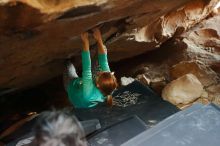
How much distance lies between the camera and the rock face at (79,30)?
89.4 inches

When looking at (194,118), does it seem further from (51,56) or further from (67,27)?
(51,56)

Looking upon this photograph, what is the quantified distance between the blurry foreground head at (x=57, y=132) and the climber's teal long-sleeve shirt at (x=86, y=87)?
1156 mm

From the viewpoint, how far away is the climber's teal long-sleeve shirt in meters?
2.93

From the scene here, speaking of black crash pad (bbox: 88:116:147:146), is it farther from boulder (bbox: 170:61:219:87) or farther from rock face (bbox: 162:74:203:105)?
boulder (bbox: 170:61:219:87)

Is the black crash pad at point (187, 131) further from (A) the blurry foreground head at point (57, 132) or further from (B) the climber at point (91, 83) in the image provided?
(B) the climber at point (91, 83)

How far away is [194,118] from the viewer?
206 cm

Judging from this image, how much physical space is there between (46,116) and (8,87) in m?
2.05

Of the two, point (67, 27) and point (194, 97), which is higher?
point (67, 27)

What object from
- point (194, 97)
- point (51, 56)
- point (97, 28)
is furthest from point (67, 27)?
point (194, 97)

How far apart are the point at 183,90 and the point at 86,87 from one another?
4.56 ft

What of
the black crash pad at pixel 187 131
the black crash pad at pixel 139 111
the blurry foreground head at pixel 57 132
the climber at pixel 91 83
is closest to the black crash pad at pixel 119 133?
the black crash pad at pixel 139 111

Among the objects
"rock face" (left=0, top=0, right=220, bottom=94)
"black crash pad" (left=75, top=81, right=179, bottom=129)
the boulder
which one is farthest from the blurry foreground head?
the boulder

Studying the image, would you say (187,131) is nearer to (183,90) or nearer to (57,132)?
(57,132)

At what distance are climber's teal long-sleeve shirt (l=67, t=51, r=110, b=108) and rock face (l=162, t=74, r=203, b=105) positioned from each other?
3.16 ft
